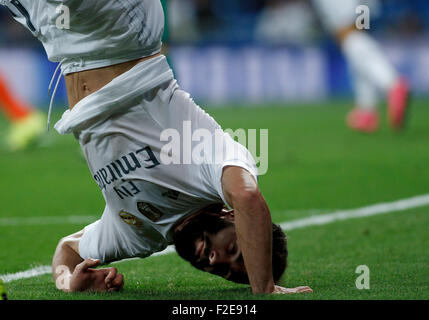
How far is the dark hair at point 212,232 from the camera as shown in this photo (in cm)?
413

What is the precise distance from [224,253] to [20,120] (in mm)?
8645

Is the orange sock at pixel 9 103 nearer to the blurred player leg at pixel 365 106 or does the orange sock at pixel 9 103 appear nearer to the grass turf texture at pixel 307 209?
the grass turf texture at pixel 307 209

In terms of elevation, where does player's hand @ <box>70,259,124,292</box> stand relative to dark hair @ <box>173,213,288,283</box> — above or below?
below

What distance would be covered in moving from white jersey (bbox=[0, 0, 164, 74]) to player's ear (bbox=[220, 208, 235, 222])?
0.82m

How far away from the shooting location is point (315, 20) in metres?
21.7

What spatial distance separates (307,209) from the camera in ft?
23.1

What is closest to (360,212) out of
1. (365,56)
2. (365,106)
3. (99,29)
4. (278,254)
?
(278,254)

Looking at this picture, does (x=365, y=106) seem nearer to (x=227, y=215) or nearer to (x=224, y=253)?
(x=227, y=215)

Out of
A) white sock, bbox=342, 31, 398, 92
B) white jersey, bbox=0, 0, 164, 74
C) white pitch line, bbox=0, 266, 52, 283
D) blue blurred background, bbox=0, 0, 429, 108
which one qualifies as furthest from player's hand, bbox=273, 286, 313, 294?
blue blurred background, bbox=0, 0, 429, 108

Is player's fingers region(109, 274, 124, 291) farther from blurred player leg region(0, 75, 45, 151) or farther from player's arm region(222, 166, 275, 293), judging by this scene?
blurred player leg region(0, 75, 45, 151)

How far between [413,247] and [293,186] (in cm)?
303

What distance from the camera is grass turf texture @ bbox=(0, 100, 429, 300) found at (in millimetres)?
4371

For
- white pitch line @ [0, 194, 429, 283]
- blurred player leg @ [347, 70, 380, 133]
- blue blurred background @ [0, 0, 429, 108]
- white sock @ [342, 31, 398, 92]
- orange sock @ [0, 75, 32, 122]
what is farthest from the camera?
blue blurred background @ [0, 0, 429, 108]

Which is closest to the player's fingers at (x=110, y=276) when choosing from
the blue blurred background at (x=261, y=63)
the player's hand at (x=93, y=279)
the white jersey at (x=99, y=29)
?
the player's hand at (x=93, y=279)
